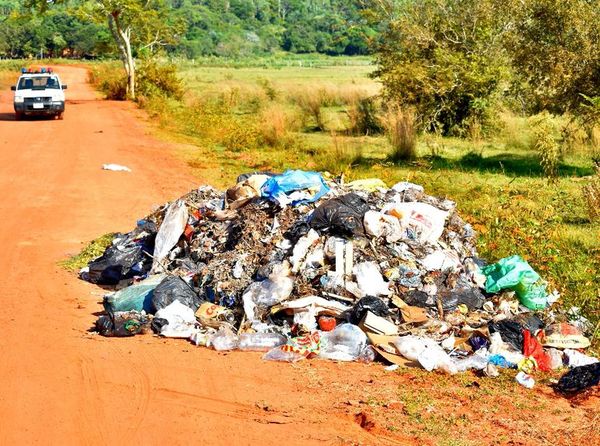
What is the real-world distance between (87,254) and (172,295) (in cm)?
285

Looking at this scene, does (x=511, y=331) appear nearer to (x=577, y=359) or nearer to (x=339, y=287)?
(x=577, y=359)

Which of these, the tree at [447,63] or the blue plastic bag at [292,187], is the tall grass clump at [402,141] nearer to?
the tree at [447,63]

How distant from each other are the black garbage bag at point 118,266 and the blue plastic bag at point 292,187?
1670 millimetres

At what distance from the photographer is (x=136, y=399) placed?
21.6 feet

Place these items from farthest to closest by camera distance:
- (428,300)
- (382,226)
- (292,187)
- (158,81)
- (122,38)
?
(158,81), (122,38), (292,187), (382,226), (428,300)

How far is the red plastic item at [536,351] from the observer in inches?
296

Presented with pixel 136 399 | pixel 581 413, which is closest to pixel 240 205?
pixel 136 399

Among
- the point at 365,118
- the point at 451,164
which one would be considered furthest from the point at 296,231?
the point at 365,118

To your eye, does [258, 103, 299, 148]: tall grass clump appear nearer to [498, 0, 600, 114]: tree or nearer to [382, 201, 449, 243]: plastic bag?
[498, 0, 600, 114]: tree

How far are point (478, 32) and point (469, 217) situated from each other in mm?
9486

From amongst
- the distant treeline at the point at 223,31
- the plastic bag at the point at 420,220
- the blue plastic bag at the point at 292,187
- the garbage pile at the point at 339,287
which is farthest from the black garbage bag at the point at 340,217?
the distant treeline at the point at 223,31

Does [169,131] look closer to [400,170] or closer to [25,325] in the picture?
[400,170]

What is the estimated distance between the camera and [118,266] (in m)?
9.78

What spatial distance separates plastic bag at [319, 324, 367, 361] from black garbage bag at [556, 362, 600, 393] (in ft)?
5.77
